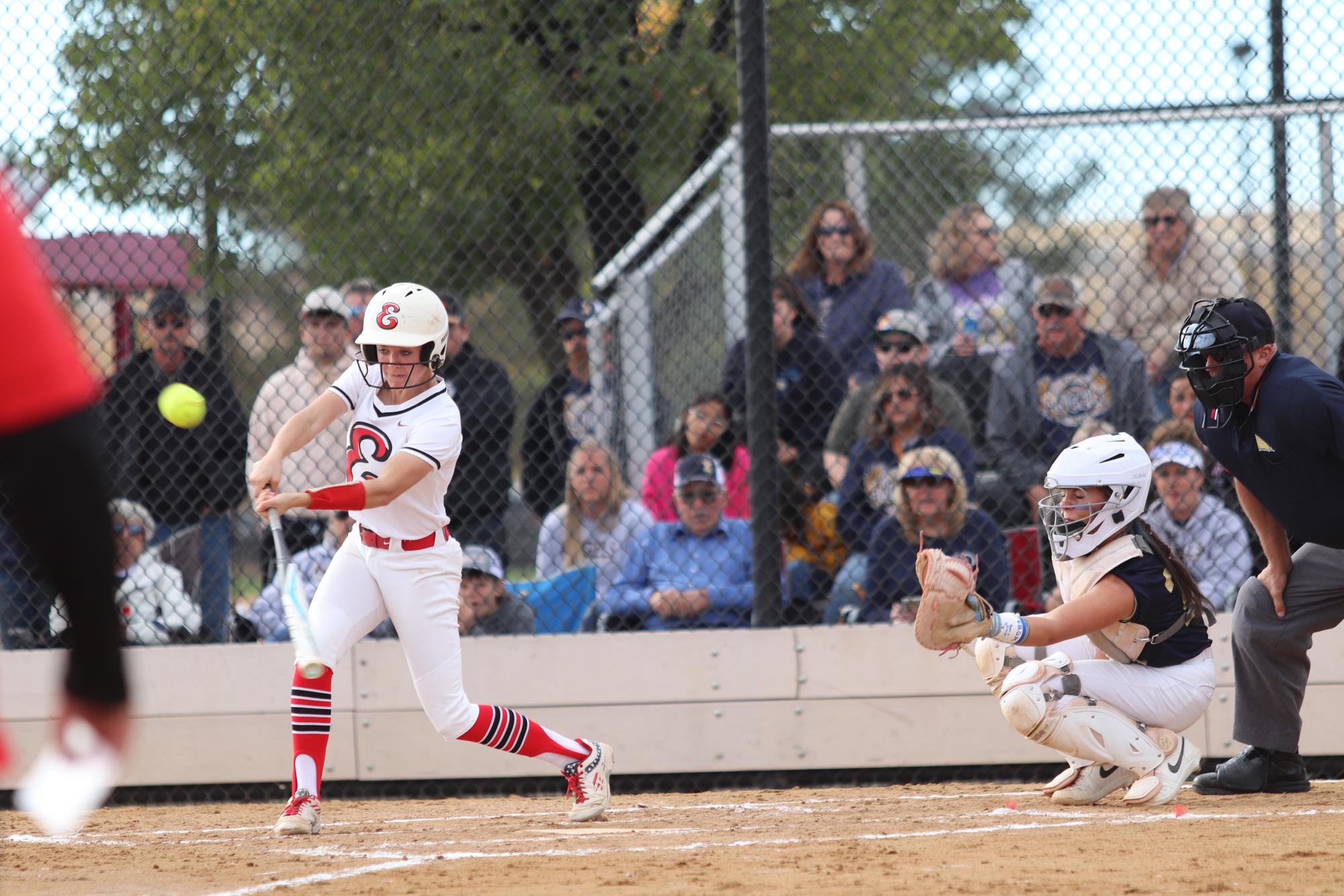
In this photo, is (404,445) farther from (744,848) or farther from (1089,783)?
(1089,783)

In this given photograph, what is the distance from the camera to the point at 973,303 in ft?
22.2

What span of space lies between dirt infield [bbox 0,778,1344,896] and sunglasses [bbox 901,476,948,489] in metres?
1.25

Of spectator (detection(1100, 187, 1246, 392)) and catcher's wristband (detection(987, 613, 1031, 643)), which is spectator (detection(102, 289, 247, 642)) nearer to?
catcher's wristband (detection(987, 613, 1031, 643))

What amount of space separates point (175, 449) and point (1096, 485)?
3.91m

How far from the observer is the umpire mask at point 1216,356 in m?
4.76

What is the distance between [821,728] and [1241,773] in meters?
1.70

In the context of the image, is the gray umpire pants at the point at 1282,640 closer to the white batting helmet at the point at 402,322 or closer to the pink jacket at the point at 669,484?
the pink jacket at the point at 669,484

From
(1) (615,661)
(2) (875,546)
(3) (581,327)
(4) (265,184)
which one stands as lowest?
(1) (615,661)

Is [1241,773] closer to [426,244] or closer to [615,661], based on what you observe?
[615,661]

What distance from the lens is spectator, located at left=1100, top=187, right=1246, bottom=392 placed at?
6352 millimetres

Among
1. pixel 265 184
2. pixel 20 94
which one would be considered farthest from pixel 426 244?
pixel 20 94

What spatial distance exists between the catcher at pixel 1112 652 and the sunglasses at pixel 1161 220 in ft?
6.05

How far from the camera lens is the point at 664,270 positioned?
7316 mm

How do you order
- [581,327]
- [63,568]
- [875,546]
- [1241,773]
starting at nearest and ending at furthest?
[63,568] < [1241,773] < [875,546] < [581,327]
